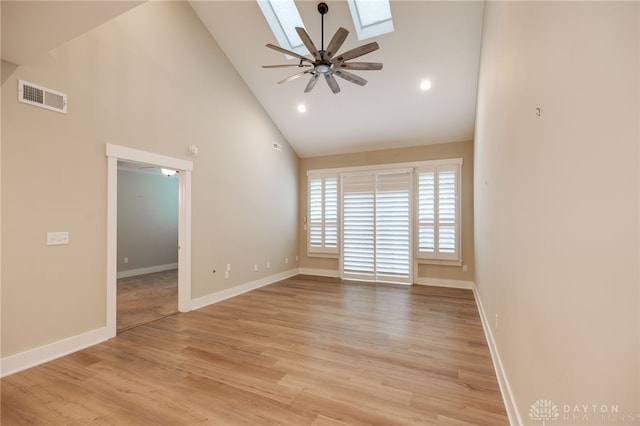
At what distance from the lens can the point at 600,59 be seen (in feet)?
2.75

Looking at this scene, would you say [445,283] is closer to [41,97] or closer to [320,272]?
[320,272]

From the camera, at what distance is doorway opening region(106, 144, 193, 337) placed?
130 inches

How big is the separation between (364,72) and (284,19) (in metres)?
1.53

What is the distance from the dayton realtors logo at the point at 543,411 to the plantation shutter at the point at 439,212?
4.50 metres

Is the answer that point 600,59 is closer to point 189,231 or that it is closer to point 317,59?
point 317,59

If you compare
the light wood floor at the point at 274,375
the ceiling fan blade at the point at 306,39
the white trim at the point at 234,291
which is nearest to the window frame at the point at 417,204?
the white trim at the point at 234,291

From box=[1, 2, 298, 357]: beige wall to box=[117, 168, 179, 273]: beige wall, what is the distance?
351 centimetres

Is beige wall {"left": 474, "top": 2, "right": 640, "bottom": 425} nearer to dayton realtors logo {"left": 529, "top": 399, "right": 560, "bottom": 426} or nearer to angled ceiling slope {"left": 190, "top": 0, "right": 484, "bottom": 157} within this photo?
dayton realtors logo {"left": 529, "top": 399, "right": 560, "bottom": 426}

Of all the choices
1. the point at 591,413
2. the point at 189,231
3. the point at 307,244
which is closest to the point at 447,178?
the point at 307,244

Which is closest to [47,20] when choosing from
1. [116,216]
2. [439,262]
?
[116,216]

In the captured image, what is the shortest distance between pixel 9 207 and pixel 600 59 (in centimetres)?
402

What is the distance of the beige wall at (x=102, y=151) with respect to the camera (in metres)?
2.62

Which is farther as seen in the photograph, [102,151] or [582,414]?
[102,151]

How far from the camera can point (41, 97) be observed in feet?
8.97
